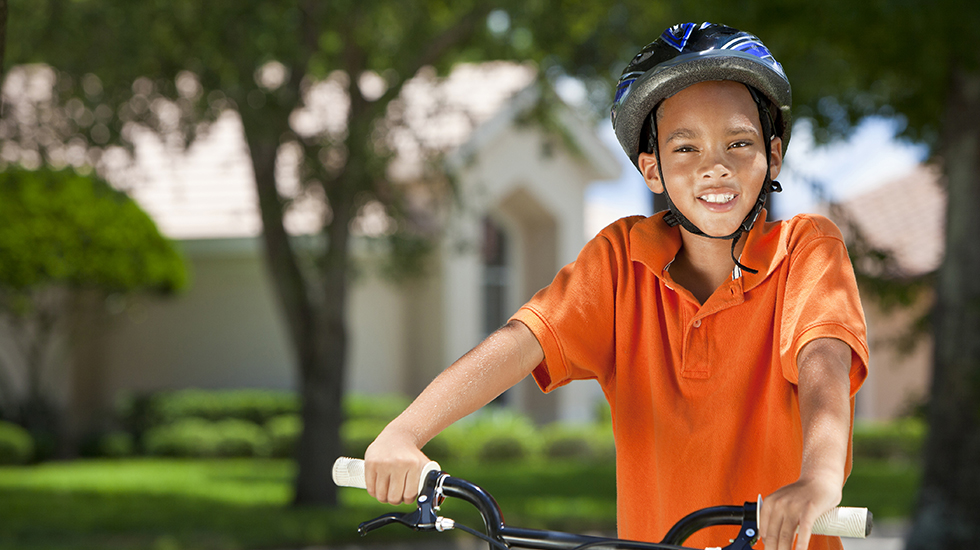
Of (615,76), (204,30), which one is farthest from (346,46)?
(615,76)

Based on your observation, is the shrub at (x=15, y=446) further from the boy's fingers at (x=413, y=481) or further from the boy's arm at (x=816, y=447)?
the boy's arm at (x=816, y=447)

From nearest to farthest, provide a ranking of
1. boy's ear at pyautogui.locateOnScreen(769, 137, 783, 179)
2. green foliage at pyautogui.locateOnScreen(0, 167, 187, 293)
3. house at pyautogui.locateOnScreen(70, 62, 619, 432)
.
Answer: boy's ear at pyautogui.locateOnScreen(769, 137, 783, 179)
green foliage at pyautogui.locateOnScreen(0, 167, 187, 293)
house at pyautogui.locateOnScreen(70, 62, 619, 432)

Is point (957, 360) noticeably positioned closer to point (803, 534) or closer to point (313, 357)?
point (803, 534)

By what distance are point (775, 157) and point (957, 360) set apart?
18.5 feet

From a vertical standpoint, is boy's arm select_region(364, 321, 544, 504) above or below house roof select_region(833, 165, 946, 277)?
below

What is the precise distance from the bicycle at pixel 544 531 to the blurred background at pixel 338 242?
240cm

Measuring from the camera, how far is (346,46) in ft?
35.9

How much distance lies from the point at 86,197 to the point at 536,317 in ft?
51.3

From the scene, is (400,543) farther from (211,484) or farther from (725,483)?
(725,483)

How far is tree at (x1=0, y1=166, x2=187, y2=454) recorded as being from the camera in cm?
1559

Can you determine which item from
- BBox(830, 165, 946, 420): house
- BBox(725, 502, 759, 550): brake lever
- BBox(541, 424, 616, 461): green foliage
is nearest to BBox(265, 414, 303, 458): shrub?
BBox(541, 424, 616, 461): green foliage

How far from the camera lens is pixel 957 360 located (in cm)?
722

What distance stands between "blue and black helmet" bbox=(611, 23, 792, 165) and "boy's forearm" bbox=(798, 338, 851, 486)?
24.4 inches

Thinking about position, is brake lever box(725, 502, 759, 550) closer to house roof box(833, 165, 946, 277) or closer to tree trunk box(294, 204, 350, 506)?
tree trunk box(294, 204, 350, 506)
